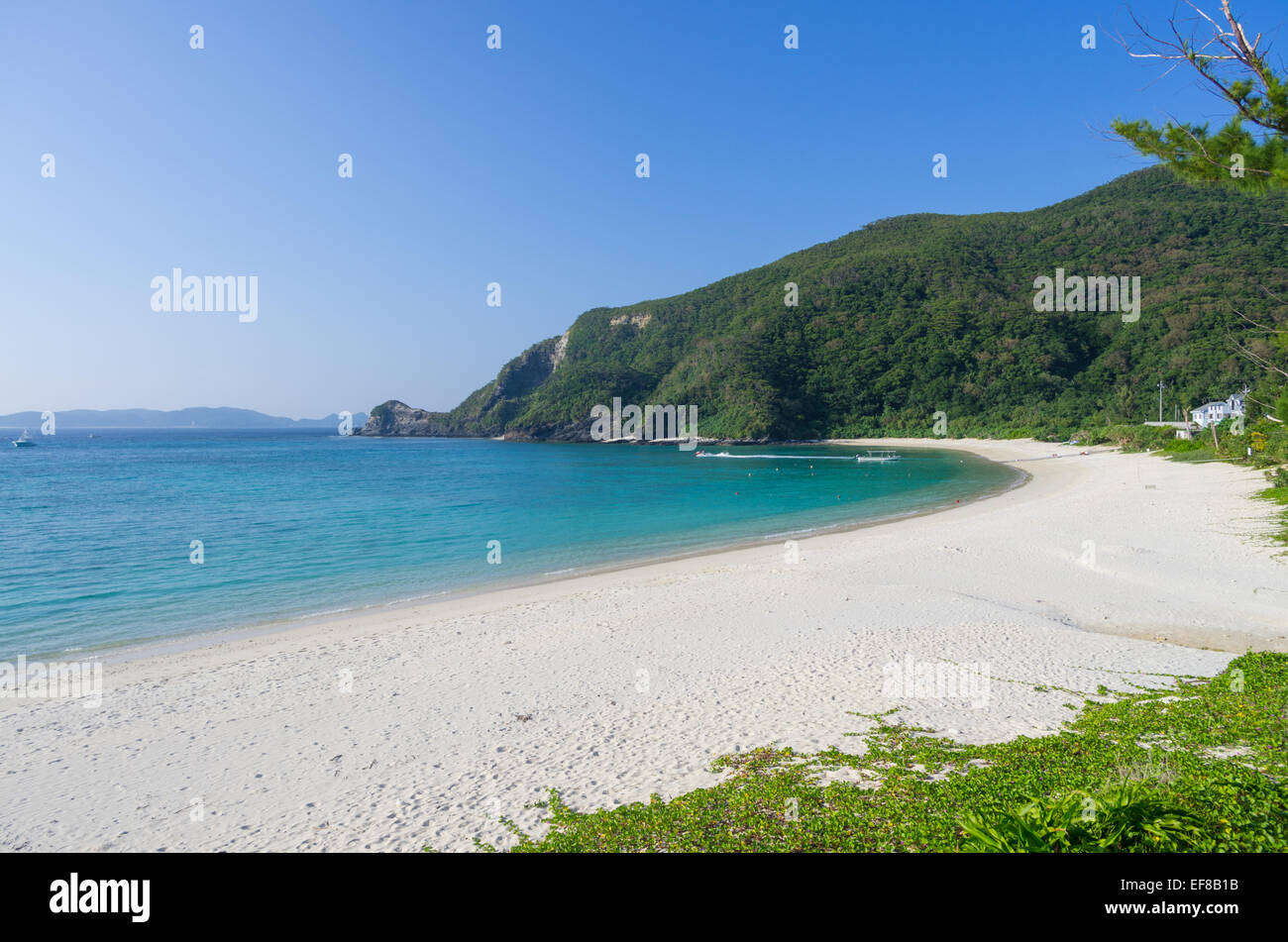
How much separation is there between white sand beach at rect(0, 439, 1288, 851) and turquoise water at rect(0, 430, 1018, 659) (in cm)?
315

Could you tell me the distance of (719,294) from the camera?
143250 mm

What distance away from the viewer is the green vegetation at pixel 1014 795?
400cm

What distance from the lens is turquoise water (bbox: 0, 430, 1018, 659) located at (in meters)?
15.7

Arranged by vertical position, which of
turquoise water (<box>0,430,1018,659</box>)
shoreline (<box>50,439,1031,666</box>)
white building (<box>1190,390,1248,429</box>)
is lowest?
shoreline (<box>50,439,1031,666</box>)

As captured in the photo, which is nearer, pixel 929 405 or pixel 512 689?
pixel 512 689

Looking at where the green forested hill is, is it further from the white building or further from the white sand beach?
the white sand beach

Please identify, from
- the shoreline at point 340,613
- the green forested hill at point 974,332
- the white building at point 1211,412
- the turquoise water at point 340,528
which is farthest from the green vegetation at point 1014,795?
the green forested hill at point 974,332

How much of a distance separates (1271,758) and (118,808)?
10.0 m

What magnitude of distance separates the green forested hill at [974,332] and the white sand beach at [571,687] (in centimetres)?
7118

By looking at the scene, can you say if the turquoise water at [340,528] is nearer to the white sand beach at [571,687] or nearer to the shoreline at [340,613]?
the shoreline at [340,613]

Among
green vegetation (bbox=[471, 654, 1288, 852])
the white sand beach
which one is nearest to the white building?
the white sand beach

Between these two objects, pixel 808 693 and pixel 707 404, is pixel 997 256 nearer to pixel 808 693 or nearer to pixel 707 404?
pixel 707 404

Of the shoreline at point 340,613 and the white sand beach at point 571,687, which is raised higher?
the white sand beach at point 571,687
